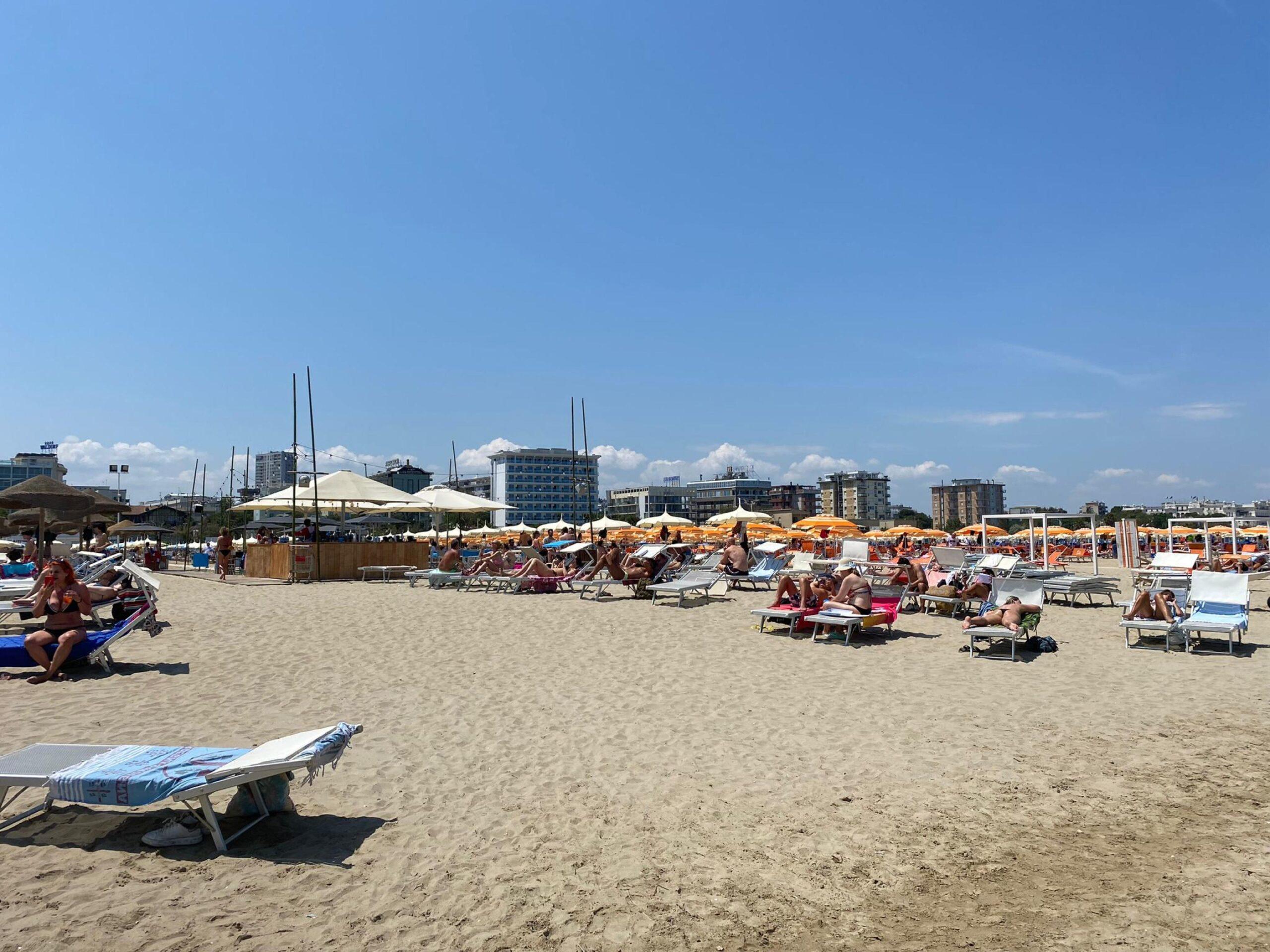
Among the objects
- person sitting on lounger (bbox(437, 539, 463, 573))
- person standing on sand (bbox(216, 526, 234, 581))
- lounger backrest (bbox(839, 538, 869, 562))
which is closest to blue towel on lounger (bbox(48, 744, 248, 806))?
person sitting on lounger (bbox(437, 539, 463, 573))

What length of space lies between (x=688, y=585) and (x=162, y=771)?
32.5 ft

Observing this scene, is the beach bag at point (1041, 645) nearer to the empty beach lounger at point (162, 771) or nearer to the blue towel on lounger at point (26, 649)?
the empty beach lounger at point (162, 771)

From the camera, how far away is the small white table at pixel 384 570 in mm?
18703

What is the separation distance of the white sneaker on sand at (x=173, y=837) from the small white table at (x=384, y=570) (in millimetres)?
14775

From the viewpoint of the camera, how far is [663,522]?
96.3ft

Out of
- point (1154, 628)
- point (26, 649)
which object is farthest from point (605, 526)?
point (26, 649)

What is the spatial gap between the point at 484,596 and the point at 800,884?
1170cm

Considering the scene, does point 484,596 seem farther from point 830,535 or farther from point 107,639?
point 830,535

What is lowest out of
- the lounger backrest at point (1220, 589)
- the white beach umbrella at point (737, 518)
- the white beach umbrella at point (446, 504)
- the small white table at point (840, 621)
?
the small white table at point (840, 621)

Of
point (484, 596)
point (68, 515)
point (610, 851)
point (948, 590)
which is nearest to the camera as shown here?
point (610, 851)

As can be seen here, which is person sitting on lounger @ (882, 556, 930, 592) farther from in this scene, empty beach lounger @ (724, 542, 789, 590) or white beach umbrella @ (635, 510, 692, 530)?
white beach umbrella @ (635, 510, 692, 530)

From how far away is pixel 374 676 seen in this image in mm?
7691

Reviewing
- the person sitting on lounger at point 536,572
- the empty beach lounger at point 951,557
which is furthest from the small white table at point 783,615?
the person sitting on lounger at point 536,572

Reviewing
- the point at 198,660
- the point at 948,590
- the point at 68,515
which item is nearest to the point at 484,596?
the point at 198,660
